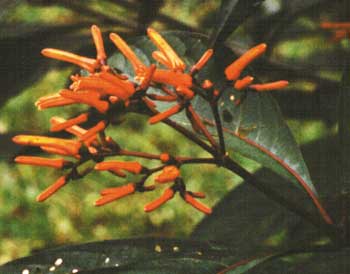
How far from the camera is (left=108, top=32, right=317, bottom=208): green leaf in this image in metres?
1.29

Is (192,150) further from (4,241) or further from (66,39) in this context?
(66,39)

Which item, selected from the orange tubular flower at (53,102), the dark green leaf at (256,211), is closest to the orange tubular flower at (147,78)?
the orange tubular flower at (53,102)

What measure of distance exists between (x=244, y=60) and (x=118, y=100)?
209 millimetres

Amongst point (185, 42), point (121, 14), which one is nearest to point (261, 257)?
point (185, 42)

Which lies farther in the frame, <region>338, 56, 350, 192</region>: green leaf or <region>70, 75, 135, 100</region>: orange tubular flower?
<region>338, 56, 350, 192</region>: green leaf

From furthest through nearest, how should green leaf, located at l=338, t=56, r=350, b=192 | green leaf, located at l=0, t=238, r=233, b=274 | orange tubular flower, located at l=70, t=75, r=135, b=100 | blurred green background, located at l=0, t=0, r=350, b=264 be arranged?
1. blurred green background, located at l=0, t=0, r=350, b=264
2. green leaf, located at l=338, t=56, r=350, b=192
3. green leaf, located at l=0, t=238, r=233, b=274
4. orange tubular flower, located at l=70, t=75, r=135, b=100

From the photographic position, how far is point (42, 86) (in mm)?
4070

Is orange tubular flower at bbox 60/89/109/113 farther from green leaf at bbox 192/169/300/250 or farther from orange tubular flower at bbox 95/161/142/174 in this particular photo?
green leaf at bbox 192/169/300/250

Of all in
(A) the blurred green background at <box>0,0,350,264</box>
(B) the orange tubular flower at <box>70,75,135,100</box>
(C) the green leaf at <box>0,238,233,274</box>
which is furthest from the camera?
(A) the blurred green background at <box>0,0,350,264</box>

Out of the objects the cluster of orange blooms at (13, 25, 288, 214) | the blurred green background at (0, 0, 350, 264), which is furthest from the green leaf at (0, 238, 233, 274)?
the blurred green background at (0, 0, 350, 264)

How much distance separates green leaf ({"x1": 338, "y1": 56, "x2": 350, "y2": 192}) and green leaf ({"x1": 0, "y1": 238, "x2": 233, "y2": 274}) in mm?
251

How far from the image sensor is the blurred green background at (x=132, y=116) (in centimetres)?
175

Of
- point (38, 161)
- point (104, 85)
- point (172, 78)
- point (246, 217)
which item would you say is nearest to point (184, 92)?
point (172, 78)

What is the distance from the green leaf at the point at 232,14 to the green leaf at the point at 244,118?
0.12 meters
